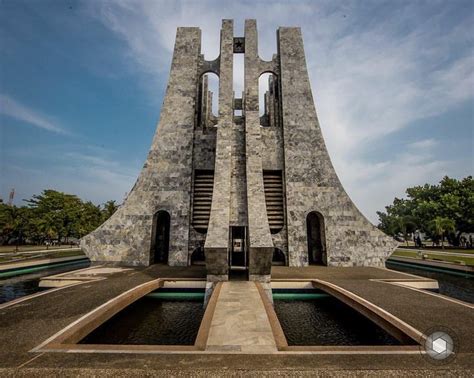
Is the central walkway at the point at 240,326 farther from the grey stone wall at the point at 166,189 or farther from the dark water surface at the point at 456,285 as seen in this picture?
the dark water surface at the point at 456,285

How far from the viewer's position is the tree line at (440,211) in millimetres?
25688

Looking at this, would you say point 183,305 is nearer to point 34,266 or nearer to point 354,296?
point 354,296

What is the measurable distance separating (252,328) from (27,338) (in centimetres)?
386

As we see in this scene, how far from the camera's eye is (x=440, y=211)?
26781 millimetres

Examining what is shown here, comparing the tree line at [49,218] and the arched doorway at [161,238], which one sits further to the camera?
the tree line at [49,218]

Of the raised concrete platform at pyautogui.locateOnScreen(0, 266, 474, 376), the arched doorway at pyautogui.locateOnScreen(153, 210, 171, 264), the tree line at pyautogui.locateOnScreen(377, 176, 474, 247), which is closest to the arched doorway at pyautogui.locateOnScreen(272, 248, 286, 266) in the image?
the arched doorway at pyautogui.locateOnScreen(153, 210, 171, 264)

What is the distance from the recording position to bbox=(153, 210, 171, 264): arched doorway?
13539 mm

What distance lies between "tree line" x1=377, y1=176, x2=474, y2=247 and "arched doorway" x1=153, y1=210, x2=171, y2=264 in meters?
28.1

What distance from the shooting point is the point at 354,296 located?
21.1 ft

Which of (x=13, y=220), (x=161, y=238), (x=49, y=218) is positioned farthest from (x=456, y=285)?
(x=13, y=220)

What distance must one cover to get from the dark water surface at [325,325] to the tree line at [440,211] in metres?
26.0

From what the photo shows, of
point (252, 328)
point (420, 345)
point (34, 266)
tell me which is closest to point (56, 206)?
point (34, 266)

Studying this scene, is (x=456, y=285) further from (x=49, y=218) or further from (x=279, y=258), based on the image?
(x=49, y=218)

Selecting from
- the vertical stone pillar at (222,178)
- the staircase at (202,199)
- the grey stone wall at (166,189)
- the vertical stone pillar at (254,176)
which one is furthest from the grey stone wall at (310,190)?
the grey stone wall at (166,189)
